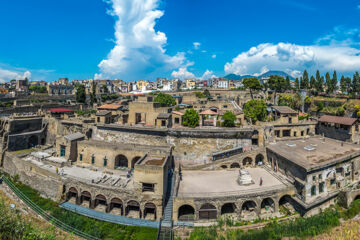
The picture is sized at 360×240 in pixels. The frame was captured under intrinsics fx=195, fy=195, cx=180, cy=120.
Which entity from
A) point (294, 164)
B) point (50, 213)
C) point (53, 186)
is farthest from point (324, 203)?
point (53, 186)

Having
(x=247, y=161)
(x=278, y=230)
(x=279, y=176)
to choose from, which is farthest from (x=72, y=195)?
(x=279, y=176)

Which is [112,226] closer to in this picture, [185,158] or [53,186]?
[53,186]

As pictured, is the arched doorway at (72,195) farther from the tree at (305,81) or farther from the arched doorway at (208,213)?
the tree at (305,81)

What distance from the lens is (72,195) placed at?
2808 cm

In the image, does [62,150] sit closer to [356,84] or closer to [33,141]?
[33,141]

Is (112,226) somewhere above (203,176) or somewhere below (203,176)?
below

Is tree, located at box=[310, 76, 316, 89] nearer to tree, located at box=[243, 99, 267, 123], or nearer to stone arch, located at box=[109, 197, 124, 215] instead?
tree, located at box=[243, 99, 267, 123]

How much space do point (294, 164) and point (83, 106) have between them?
64.5 meters

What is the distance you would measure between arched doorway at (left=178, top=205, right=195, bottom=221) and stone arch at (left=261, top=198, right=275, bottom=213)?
30.0ft

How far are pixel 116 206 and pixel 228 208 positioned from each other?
14.8 meters

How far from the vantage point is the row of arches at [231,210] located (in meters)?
23.6

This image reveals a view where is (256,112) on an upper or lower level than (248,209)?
upper

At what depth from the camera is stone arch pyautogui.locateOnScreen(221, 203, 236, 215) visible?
24.8 m

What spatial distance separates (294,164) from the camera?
25922 mm
